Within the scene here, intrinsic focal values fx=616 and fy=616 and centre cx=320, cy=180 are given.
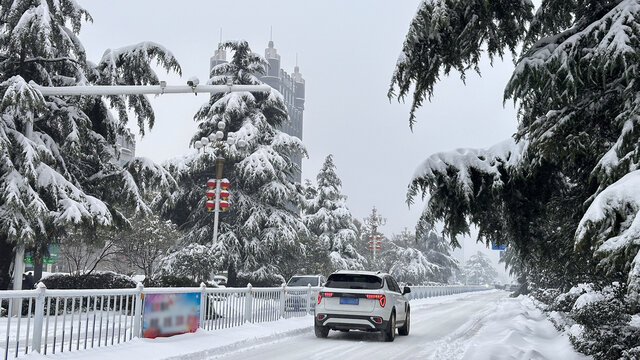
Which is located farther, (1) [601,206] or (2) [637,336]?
(2) [637,336]

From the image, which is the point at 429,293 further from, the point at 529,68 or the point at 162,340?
the point at 529,68

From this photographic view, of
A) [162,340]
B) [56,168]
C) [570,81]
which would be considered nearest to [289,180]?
[56,168]

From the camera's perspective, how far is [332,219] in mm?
51219

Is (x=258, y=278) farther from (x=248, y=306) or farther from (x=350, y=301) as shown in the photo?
(x=350, y=301)

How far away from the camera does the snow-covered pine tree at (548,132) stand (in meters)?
6.34

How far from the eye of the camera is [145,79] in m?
22.1

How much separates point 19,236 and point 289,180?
21.6 m

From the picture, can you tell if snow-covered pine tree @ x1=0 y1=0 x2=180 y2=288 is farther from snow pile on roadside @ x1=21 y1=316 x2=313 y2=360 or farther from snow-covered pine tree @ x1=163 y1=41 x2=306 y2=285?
snow-covered pine tree @ x1=163 y1=41 x2=306 y2=285

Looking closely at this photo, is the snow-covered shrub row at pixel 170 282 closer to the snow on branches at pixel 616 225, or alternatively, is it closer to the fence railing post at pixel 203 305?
the fence railing post at pixel 203 305

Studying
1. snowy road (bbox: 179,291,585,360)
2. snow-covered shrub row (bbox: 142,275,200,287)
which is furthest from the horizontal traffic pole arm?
snowy road (bbox: 179,291,585,360)

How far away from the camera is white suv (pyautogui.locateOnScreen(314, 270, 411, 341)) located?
14633 mm

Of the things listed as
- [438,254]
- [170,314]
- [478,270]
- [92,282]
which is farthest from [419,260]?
[478,270]

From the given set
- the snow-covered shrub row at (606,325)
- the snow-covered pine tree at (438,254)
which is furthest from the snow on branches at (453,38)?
the snow-covered pine tree at (438,254)

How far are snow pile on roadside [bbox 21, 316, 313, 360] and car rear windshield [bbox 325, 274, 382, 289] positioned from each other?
1790 millimetres
